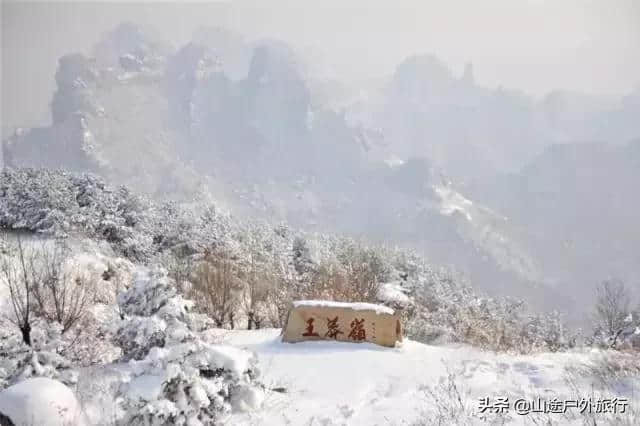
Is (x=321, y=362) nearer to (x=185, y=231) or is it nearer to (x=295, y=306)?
(x=295, y=306)

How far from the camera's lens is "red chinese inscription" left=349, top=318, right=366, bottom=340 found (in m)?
10.2

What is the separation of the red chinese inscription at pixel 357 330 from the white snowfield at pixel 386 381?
29 centimetres

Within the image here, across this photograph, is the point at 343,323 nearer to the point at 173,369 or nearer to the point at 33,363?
the point at 173,369

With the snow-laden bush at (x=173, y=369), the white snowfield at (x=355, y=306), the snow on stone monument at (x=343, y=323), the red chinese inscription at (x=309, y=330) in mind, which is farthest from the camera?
the red chinese inscription at (x=309, y=330)

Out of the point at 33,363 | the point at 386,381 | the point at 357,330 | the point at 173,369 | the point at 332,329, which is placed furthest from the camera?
the point at 332,329

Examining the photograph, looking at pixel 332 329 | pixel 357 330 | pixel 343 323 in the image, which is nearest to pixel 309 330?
pixel 332 329

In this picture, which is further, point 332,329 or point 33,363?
point 332,329

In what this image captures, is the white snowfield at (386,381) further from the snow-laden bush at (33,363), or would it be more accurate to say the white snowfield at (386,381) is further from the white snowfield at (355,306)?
the snow-laden bush at (33,363)

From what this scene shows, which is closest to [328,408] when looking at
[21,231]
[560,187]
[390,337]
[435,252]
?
[390,337]

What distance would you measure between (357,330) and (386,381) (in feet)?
8.40

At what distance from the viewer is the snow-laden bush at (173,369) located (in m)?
5.21

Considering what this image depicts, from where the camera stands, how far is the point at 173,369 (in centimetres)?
540

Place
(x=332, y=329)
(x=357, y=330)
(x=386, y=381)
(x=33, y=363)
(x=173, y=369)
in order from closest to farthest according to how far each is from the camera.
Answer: (x=173, y=369) → (x=33, y=363) → (x=386, y=381) → (x=357, y=330) → (x=332, y=329)

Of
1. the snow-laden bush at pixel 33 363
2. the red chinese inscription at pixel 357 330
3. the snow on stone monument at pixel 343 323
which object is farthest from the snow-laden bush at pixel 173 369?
the red chinese inscription at pixel 357 330
